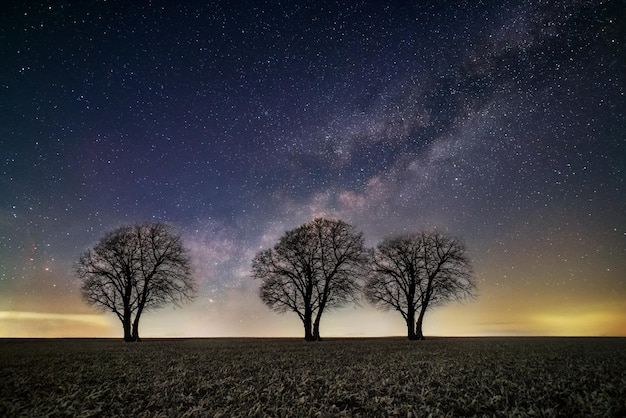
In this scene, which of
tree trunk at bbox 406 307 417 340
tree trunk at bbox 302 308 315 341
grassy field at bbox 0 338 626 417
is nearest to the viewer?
grassy field at bbox 0 338 626 417

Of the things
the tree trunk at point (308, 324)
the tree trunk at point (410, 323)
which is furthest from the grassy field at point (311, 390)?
the tree trunk at point (410, 323)

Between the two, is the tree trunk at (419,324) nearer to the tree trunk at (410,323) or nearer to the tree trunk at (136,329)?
the tree trunk at (410,323)

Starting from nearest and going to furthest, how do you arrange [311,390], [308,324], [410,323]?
1. [311,390]
2. [308,324]
3. [410,323]

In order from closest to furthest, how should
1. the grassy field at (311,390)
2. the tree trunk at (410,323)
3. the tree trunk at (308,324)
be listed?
1. the grassy field at (311,390)
2. the tree trunk at (308,324)
3. the tree trunk at (410,323)

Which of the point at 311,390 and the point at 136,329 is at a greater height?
the point at 311,390

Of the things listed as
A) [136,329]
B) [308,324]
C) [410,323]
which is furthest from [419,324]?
[136,329]

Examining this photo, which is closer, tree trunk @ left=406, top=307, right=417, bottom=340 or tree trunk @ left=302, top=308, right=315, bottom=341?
tree trunk @ left=302, top=308, right=315, bottom=341

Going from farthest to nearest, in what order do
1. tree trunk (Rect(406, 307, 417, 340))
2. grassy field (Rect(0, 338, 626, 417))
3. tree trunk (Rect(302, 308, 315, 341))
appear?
tree trunk (Rect(406, 307, 417, 340))
tree trunk (Rect(302, 308, 315, 341))
grassy field (Rect(0, 338, 626, 417))

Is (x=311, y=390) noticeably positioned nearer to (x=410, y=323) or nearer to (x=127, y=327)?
(x=410, y=323)

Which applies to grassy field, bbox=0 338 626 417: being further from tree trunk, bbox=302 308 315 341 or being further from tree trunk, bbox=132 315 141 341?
tree trunk, bbox=132 315 141 341

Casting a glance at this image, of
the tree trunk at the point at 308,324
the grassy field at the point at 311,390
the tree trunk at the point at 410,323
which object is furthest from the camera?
the tree trunk at the point at 410,323

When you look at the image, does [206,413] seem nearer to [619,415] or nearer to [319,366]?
[319,366]

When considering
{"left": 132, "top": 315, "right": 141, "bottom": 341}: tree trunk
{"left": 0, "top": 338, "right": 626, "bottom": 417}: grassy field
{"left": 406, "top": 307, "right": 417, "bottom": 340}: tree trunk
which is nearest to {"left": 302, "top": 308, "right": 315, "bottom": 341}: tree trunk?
{"left": 406, "top": 307, "right": 417, "bottom": 340}: tree trunk

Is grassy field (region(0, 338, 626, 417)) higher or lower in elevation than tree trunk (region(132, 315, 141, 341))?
higher
